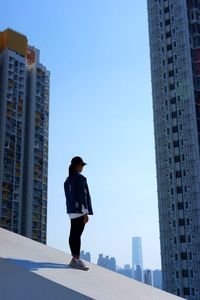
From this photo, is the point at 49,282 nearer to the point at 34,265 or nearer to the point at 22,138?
the point at 34,265

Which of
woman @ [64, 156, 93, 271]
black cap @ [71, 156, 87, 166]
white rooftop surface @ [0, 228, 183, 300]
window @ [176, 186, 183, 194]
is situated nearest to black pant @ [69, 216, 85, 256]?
woman @ [64, 156, 93, 271]

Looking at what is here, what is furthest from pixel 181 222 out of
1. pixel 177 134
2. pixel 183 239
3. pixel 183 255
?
pixel 177 134

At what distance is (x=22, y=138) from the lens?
2393 inches

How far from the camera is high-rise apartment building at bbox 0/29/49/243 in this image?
57.0 meters

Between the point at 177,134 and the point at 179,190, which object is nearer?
the point at 179,190

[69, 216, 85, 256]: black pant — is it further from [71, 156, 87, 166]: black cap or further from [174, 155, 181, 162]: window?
[174, 155, 181, 162]: window

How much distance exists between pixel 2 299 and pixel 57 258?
5.85ft

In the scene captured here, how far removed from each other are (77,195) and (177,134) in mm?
55022

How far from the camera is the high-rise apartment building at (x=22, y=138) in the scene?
57031 millimetres

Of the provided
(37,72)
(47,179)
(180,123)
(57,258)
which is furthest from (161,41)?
(57,258)

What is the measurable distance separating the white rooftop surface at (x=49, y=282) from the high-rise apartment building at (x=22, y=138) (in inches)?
1990

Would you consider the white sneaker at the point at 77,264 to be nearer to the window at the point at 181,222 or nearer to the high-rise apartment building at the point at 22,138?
the high-rise apartment building at the point at 22,138

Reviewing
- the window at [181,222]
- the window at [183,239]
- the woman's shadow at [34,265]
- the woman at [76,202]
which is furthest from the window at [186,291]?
the woman's shadow at [34,265]

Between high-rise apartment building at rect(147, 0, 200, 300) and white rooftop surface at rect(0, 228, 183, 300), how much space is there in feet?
165
